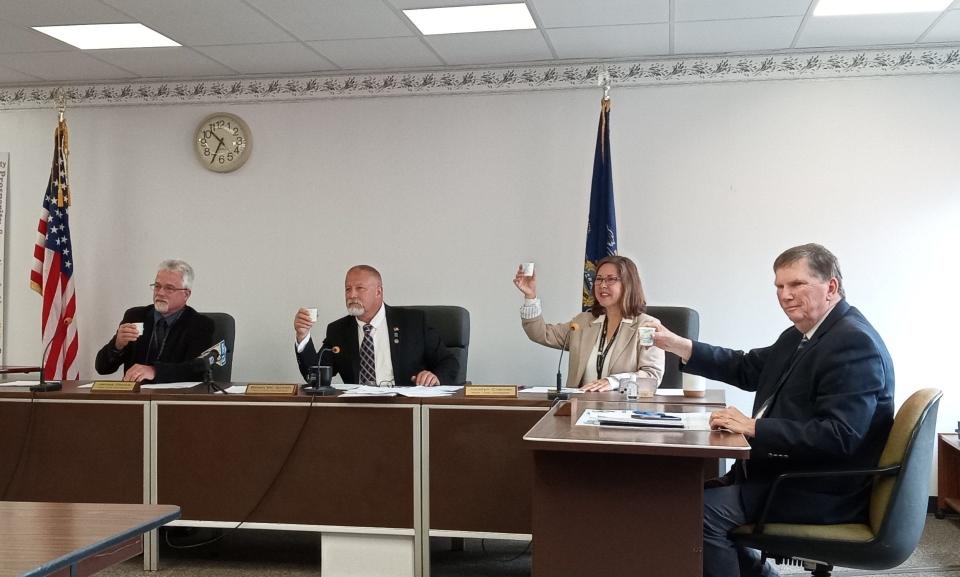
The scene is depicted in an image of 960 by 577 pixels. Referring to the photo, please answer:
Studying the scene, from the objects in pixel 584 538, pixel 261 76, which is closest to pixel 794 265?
pixel 584 538

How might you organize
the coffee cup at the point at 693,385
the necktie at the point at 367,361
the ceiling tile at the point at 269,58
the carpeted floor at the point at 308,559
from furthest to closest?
the ceiling tile at the point at 269,58 → the necktie at the point at 367,361 → the carpeted floor at the point at 308,559 → the coffee cup at the point at 693,385

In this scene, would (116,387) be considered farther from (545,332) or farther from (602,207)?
(602,207)

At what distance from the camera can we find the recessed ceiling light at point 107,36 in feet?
14.8

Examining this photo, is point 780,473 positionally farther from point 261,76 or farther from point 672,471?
point 261,76

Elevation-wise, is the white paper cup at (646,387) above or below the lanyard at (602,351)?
below

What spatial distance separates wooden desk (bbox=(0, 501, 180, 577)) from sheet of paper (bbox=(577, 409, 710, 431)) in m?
1.13

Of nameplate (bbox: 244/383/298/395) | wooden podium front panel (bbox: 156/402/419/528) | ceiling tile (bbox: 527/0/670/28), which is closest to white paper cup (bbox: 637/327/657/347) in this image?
wooden podium front panel (bbox: 156/402/419/528)

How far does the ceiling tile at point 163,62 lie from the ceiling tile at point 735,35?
104 inches

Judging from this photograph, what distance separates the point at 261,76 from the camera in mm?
5438

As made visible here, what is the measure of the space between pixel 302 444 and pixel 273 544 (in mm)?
807

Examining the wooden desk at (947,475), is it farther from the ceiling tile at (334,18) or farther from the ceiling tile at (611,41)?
the ceiling tile at (334,18)

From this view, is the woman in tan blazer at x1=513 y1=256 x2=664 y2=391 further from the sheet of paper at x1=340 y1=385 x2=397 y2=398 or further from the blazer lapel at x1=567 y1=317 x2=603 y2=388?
the sheet of paper at x1=340 y1=385 x2=397 y2=398

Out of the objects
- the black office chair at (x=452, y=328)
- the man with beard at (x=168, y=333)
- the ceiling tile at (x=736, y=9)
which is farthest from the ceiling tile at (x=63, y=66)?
the ceiling tile at (x=736, y=9)

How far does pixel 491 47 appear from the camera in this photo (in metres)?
4.80
